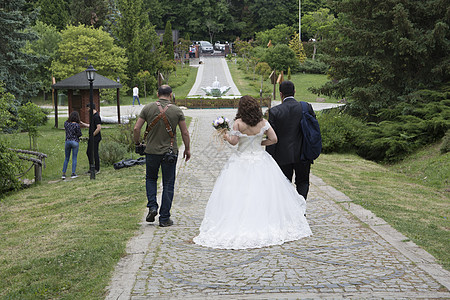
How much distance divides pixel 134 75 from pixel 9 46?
79.1 feet

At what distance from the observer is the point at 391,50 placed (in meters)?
20.3

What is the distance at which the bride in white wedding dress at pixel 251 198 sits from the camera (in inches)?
264

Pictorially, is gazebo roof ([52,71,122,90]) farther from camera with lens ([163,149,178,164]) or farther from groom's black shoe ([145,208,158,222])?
camera with lens ([163,149,178,164])

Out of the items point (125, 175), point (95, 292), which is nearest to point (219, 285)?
point (95, 292)

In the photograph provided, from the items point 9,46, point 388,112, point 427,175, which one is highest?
point 9,46

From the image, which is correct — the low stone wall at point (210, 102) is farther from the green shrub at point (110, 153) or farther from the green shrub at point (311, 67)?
the green shrub at point (311, 67)

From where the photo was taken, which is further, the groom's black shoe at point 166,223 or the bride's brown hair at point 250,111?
the groom's black shoe at point 166,223

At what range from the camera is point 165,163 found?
7.43 meters

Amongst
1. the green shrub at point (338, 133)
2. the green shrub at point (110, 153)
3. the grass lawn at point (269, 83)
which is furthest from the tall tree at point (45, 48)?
the green shrub at point (338, 133)

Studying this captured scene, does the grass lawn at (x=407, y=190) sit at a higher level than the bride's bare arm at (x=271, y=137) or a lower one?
lower

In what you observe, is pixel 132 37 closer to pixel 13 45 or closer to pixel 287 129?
pixel 13 45

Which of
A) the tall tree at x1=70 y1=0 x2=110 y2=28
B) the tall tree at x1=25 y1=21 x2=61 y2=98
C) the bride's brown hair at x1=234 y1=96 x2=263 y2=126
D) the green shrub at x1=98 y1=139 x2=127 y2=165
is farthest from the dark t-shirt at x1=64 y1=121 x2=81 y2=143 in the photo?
the tall tree at x1=70 y1=0 x2=110 y2=28

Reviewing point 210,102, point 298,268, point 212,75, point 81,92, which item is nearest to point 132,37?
point 212,75

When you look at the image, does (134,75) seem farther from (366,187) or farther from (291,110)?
(291,110)
